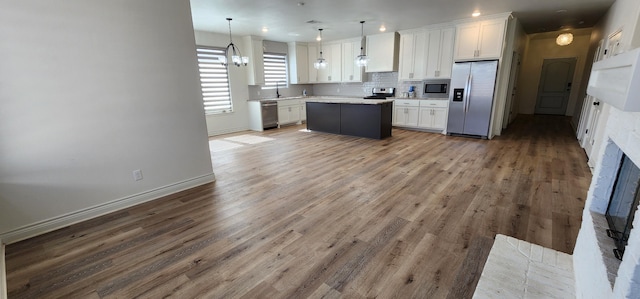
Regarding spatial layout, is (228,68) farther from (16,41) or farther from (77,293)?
(77,293)

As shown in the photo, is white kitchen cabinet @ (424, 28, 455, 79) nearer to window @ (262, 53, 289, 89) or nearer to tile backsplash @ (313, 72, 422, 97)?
tile backsplash @ (313, 72, 422, 97)

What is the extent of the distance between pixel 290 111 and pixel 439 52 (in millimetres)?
4179

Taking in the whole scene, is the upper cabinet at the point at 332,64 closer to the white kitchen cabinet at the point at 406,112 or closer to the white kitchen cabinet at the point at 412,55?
the white kitchen cabinet at the point at 412,55

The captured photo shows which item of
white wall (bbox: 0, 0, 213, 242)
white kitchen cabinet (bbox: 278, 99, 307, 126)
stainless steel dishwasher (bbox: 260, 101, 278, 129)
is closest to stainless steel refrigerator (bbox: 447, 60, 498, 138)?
white kitchen cabinet (bbox: 278, 99, 307, 126)

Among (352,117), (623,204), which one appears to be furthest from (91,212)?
(352,117)

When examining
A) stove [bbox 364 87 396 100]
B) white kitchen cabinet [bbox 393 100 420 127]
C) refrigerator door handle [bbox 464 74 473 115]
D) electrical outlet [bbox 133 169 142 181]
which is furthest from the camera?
stove [bbox 364 87 396 100]

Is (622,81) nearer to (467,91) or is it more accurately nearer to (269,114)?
(467,91)

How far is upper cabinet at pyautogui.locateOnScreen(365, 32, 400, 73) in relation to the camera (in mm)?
6926

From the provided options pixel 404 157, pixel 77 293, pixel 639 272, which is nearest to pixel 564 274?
pixel 639 272

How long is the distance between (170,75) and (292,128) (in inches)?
188

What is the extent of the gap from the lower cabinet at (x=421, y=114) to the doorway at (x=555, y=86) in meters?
5.82

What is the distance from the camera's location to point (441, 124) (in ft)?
21.1

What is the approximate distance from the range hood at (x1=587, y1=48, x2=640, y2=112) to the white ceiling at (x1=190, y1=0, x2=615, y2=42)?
3.41 meters

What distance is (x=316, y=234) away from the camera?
2.34 m
